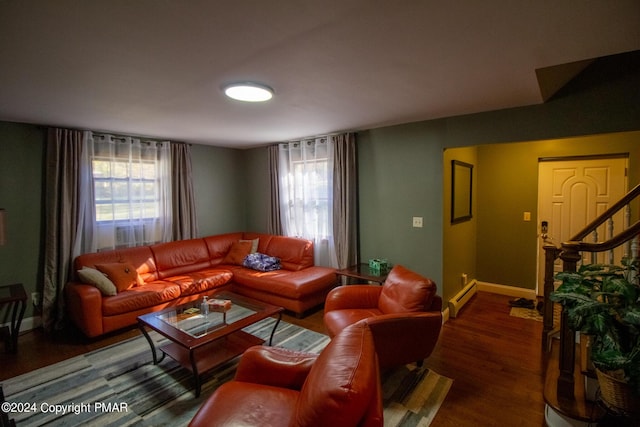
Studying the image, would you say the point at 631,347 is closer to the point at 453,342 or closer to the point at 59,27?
the point at 453,342

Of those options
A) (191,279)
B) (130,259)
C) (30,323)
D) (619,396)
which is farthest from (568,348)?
(30,323)

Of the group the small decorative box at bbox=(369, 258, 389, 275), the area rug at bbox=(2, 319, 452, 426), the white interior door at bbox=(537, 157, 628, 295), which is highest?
the white interior door at bbox=(537, 157, 628, 295)

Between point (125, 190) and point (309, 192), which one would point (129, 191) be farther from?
point (309, 192)

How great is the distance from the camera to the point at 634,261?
1.76m

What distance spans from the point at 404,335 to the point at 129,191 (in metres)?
3.84

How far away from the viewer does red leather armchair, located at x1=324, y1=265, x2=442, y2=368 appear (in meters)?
2.14

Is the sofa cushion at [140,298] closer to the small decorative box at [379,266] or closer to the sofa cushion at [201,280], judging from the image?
the sofa cushion at [201,280]

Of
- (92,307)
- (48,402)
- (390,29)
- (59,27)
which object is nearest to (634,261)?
(390,29)

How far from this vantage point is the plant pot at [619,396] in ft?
4.78

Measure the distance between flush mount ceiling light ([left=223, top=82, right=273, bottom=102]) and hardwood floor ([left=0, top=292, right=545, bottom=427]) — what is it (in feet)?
8.06

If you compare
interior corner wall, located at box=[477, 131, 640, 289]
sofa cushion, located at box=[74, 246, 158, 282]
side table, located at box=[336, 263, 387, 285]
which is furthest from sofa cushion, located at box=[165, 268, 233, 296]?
interior corner wall, located at box=[477, 131, 640, 289]

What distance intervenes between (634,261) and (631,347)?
1.91 feet

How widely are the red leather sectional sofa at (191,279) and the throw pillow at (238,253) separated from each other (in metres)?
0.02

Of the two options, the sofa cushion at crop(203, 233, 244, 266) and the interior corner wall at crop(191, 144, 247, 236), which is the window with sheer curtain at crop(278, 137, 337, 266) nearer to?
the sofa cushion at crop(203, 233, 244, 266)
